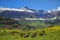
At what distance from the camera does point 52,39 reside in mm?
47219

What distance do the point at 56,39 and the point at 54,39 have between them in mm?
740

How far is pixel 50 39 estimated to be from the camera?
155ft

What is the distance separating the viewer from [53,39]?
4728 cm

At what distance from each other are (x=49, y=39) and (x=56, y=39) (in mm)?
2168

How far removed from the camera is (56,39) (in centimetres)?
4672

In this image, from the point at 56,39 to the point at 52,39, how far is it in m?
1.22

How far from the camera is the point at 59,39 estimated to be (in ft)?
152

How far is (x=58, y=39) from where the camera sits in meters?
46.2

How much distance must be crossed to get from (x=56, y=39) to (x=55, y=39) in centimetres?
47

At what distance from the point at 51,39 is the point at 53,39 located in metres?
0.62

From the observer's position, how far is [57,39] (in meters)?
46.4

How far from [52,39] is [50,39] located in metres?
0.60

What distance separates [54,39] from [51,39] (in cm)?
91
